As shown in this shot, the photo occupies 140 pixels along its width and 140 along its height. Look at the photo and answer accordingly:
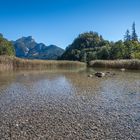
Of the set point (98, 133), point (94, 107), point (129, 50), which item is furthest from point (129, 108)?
point (129, 50)

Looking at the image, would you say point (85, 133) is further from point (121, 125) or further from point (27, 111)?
point (27, 111)

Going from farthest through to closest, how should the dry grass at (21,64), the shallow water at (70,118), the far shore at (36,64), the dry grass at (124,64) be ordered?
the dry grass at (124,64) < the far shore at (36,64) < the dry grass at (21,64) < the shallow water at (70,118)

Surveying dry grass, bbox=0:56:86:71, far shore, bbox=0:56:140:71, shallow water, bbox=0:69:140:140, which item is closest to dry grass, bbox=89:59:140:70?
far shore, bbox=0:56:140:71

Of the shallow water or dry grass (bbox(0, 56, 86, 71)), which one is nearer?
the shallow water

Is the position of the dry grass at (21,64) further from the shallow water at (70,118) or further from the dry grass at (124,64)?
the shallow water at (70,118)

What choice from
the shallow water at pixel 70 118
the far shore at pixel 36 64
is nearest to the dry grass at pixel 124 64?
the far shore at pixel 36 64

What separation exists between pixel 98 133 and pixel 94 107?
4.67 meters

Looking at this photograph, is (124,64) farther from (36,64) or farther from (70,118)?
(70,118)

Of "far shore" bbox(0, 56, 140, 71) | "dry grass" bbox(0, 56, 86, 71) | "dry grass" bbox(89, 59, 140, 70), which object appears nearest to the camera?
"dry grass" bbox(0, 56, 86, 71)

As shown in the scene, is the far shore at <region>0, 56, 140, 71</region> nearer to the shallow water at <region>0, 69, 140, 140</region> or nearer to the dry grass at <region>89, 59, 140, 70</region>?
the dry grass at <region>89, 59, 140, 70</region>

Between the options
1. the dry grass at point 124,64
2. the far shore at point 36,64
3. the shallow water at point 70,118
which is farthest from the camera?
the dry grass at point 124,64

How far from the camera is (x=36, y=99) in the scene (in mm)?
17141

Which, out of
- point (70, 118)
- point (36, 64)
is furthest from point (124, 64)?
point (70, 118)

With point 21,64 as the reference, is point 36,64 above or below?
below
